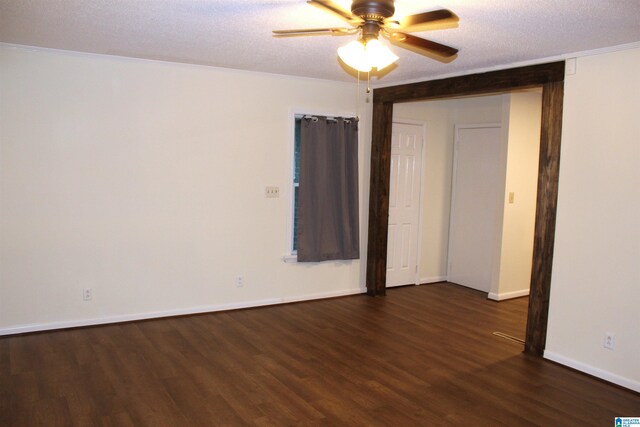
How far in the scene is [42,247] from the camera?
4086mm

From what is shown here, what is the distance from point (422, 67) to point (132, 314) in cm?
351

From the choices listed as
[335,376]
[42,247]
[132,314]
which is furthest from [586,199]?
[42,247]

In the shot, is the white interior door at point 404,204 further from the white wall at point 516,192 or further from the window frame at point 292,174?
the window frame at point 292,174

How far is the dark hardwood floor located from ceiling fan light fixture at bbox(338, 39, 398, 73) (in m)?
2.07

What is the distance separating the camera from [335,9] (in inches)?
91.7

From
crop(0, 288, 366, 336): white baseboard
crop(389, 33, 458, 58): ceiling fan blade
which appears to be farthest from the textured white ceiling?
crop(0, 288, 366, 336): white baseboard

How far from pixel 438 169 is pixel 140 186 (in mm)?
3753

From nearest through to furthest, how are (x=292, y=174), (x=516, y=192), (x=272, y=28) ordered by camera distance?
1. (x=272, y=28)
2. (x=292, y=174)
3. (x=516, y=192)

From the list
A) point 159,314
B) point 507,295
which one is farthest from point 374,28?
point 507,295

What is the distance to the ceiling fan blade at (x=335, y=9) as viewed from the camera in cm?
224

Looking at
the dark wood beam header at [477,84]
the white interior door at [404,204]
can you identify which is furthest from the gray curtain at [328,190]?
the white interior door at [404,204]

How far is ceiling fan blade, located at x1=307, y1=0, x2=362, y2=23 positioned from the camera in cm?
224

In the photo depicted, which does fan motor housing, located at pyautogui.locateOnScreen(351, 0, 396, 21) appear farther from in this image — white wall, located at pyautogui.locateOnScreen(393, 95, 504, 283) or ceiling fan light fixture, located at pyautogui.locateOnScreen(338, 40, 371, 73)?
white wall, located at pyautogui.locateOnScreen(393, 95, 504, 283)

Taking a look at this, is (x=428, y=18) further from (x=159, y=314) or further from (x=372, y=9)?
(x=159, y=314)
